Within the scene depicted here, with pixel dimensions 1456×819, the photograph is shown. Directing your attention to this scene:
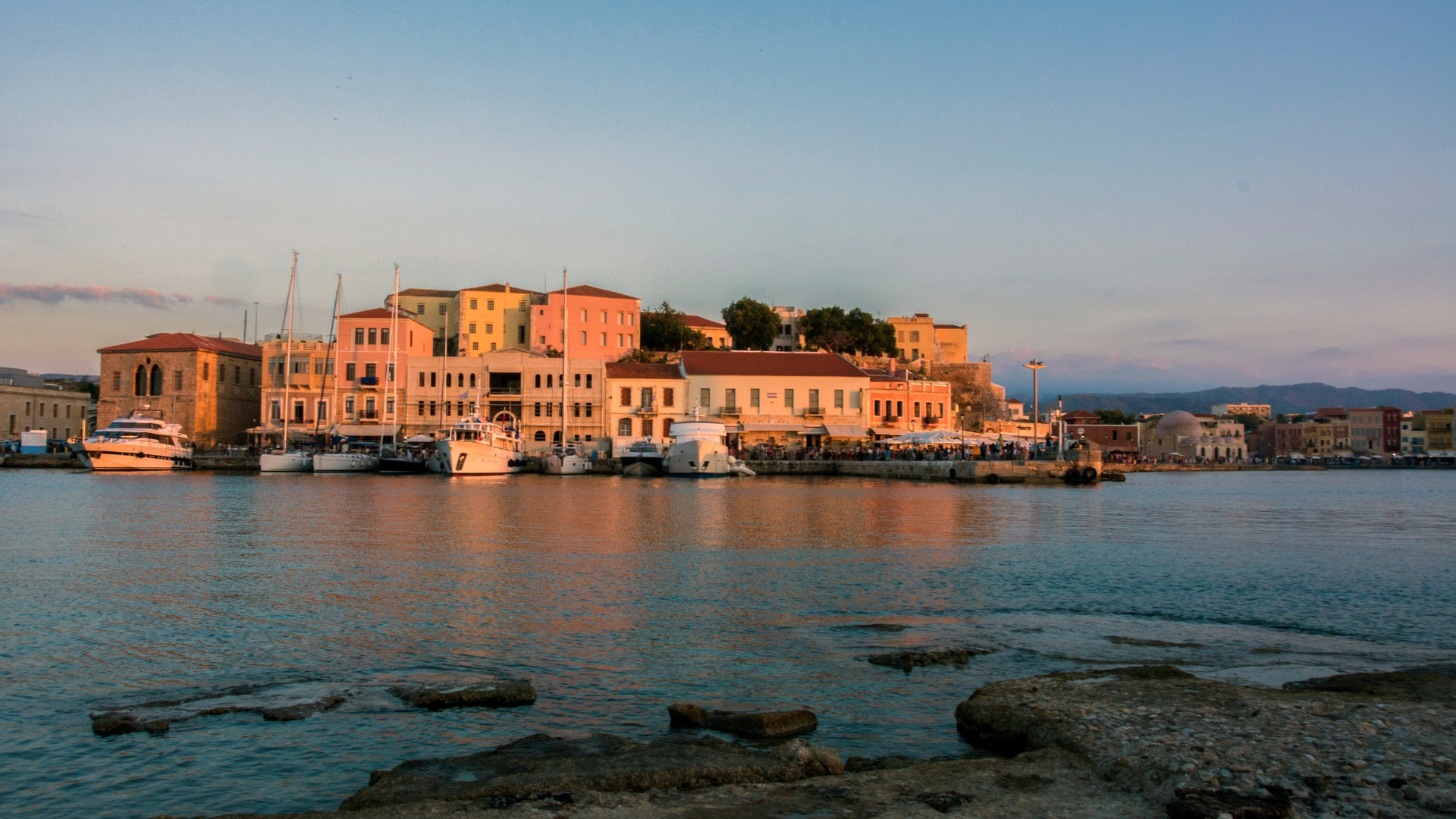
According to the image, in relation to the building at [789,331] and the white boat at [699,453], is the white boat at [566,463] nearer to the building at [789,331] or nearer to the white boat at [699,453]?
the white boat at [699,453]

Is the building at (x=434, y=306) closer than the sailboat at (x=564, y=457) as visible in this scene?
No

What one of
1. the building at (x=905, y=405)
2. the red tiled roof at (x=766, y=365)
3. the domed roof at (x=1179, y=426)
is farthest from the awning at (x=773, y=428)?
the domed roof at (x=1179, y=426)

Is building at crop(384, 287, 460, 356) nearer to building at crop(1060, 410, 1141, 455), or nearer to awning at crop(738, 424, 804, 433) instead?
awning at crop(738, 424, 804, 433)

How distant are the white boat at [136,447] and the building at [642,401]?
83.7 ft

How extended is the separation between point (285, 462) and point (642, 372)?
71.5 ft

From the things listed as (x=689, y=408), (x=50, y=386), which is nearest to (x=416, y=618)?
(x=689, y=408)

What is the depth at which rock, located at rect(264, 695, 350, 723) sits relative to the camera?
739cm

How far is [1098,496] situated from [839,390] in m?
25.1

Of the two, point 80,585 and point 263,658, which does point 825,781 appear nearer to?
point 263,658

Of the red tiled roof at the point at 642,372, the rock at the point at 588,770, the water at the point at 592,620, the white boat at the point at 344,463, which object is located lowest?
the water at the point at 592,620

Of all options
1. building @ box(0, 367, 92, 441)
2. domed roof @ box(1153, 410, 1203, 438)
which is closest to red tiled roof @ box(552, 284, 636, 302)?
building @ box(0, 367, 92, 441)

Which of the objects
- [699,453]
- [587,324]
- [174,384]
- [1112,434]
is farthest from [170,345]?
[1112,434]

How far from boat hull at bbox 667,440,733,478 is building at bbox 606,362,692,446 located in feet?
28.4

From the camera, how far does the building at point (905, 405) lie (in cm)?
6469
